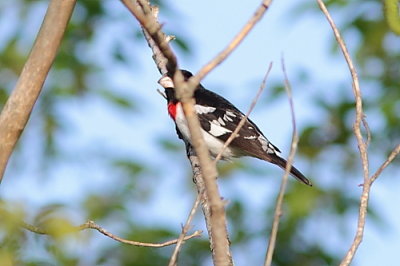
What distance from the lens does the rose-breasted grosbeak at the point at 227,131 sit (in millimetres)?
5055

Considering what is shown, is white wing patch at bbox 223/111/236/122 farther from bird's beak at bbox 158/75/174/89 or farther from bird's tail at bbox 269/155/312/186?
bird's beak at bbox 158/75/174/89

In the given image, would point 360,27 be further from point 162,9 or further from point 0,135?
point 0,135

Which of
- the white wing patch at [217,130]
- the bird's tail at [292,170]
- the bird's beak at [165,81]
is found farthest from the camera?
the white wing patch at [217,130]

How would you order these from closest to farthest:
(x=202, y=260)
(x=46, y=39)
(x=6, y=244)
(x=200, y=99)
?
(x=46, y=39)
(x=6, y=244)
(x=200, y=99)
(x=202, y=260)

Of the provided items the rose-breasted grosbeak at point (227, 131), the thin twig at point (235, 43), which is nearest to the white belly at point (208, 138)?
the rose-breasted grosbeak at point (227, 131)

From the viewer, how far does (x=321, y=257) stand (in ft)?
20.3

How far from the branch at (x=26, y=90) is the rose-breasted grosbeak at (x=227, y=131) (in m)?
2.88

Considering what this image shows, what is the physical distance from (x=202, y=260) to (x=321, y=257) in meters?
0.80

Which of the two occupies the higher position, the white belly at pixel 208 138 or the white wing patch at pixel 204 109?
the white wing patch at pixel 204 109

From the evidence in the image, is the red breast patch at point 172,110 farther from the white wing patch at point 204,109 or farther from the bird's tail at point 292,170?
the bird's tail at point 292,170

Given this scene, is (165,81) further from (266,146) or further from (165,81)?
(266,146)

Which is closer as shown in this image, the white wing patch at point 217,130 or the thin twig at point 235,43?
the thin twig at point 235,43

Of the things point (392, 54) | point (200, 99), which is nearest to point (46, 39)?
point (200, 99)

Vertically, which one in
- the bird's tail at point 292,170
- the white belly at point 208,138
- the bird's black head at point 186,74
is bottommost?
the white belly at point 208,138
